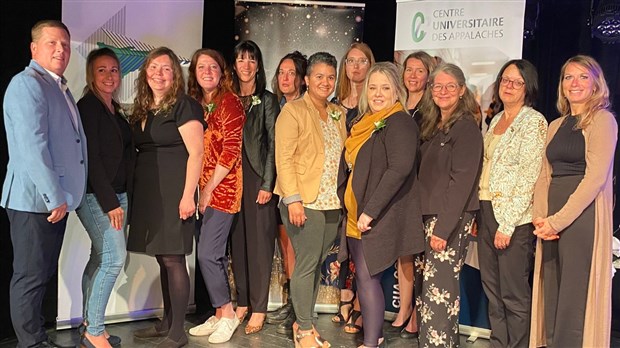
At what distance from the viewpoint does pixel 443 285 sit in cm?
348

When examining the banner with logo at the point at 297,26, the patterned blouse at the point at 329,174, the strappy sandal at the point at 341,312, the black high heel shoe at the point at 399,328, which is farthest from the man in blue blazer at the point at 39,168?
the black high heel shoe at the point at 399,328

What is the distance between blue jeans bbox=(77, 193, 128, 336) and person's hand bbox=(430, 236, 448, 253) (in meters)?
1.73

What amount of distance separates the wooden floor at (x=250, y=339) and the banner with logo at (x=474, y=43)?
0.88 ft

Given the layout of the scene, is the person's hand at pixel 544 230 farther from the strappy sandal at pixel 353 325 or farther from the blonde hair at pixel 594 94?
the strappy sandal at pixel 353 325

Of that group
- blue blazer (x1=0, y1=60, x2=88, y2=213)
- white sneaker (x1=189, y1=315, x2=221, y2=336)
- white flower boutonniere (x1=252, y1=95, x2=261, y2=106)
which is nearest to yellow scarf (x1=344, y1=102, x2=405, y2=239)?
white flower boutonniere (x1=252, y1=95, x2=261, y2=106)

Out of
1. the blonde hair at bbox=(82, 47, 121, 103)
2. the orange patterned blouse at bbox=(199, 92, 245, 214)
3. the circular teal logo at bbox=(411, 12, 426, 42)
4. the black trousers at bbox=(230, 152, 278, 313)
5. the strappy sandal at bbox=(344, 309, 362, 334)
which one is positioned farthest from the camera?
the circular teal logo at bbox=(411, 12, 426, 42)

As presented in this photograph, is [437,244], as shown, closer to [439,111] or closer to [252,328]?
[439,111]

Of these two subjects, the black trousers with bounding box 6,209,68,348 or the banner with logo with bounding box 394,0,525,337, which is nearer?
→ the black trousers with bounding box 6,209,68,348

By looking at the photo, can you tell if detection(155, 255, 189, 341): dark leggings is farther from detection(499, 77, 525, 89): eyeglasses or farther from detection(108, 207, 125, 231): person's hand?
detection(499, 77, 525, 89): eyeglasses

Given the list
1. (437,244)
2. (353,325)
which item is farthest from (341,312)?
(437,244)

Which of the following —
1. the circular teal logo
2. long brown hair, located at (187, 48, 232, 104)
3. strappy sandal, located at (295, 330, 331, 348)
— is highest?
the circular teal logo

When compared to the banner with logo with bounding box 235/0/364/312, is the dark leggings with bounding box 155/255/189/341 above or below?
below

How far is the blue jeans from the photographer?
3.45m

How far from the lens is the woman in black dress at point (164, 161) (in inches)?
137
